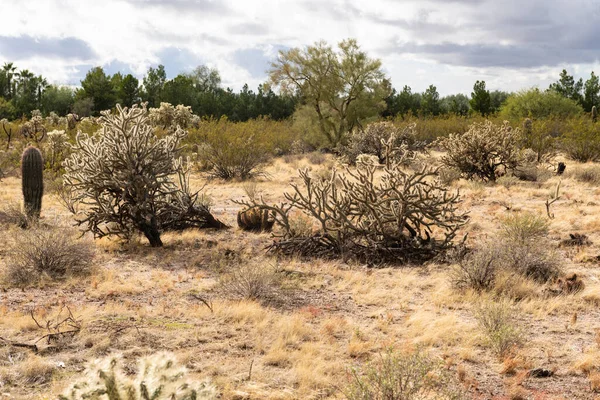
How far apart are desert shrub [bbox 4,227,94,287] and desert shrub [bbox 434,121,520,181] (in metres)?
12.7

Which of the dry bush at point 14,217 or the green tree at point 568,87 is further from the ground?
the green tree at point 568,87

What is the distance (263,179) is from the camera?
20.5 m

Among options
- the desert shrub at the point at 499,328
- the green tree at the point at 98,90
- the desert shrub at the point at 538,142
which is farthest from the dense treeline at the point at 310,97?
the desert shrub at the point at 499,328

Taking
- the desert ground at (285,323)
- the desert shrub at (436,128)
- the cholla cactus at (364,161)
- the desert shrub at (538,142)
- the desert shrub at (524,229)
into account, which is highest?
the desert shrub at (436,128)

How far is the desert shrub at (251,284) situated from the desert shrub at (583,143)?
18605 millimetres

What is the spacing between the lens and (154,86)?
173ft

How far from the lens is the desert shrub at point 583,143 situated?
2233 centimetres

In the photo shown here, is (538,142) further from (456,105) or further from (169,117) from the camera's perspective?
(456,105)

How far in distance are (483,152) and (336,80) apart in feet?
46.1

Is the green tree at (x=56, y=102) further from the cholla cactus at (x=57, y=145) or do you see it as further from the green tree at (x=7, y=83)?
the cholla cactus at (x=57, y=145)

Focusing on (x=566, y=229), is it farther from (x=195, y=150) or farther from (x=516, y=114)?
(x=516, y=114)

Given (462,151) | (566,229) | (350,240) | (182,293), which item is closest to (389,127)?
(462,151)


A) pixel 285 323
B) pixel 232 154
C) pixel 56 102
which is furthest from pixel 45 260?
pixel 56 102

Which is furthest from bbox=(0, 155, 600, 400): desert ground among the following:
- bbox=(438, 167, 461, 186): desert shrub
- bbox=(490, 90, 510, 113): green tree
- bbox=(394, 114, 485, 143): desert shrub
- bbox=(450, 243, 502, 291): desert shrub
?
bbox=(490, 90, 510, 113): green tree
